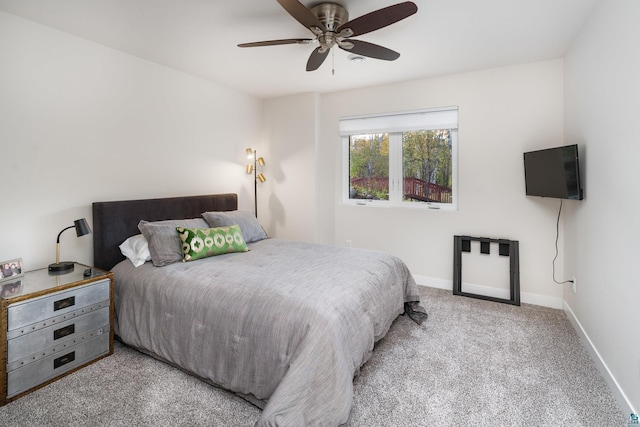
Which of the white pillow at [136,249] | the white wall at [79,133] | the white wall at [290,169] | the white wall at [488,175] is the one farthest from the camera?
the white wall at [290,169]

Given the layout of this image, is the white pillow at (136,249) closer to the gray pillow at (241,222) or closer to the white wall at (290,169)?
the gray pillow at (241,222)

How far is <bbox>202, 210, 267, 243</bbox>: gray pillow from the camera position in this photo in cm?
328

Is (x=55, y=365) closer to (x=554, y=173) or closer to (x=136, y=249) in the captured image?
(x=136, y=249)

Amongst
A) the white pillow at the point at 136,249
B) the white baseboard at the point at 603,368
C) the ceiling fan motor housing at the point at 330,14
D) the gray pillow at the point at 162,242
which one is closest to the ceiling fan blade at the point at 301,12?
the ceiling fan motor housing at the point at 330,14

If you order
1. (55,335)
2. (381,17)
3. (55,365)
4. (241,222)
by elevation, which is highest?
(381,17)

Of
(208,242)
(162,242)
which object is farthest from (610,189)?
(162,242)

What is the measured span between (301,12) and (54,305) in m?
2.42

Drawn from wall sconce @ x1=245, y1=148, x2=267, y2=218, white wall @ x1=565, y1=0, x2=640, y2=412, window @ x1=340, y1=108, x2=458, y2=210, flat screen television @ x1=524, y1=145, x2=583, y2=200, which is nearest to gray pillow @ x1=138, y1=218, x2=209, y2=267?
wall sconce @ x1=245, y1=148, x2=267, y2=218

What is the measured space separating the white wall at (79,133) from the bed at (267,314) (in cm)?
32

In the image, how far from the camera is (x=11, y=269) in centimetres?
221

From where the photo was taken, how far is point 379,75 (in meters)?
3.65

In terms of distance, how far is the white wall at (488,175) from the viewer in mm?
3271

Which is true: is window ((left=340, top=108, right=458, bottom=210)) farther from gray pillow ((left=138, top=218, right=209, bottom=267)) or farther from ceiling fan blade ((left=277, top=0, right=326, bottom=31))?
gray pillow ((left=138, top=218, right=209, bottom=267))

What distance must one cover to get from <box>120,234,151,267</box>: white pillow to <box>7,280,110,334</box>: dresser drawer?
316 millimetres
